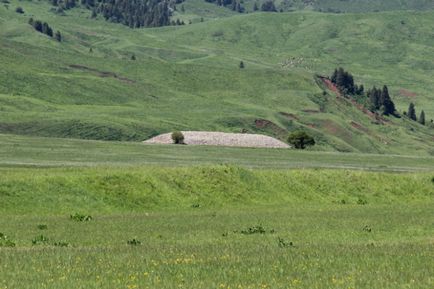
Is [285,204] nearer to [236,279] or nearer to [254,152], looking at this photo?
[236,279]

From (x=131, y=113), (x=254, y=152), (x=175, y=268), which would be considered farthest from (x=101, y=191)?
(x=131, y=113)

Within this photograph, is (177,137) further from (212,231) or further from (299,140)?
(212,231)

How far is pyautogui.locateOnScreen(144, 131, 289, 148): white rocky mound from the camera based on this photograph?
159750mm

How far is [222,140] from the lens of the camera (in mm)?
161250

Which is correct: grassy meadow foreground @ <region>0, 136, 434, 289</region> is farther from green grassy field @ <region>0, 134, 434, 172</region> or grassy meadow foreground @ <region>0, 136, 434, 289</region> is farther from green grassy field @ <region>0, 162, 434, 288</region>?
green grassy field @ <region>0, 134, 434, 172</region>

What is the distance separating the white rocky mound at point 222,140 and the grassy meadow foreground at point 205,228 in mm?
52575

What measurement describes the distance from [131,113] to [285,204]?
134m

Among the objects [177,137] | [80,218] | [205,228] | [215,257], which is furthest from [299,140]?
[215,257]

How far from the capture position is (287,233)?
4022 centimetres

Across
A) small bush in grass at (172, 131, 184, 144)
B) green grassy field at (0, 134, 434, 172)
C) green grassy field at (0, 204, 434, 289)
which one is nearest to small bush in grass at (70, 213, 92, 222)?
green grassy field at (0, 204, 434, 289)

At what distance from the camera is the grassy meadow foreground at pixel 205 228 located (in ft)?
72.7

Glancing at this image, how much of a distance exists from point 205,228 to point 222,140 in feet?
390

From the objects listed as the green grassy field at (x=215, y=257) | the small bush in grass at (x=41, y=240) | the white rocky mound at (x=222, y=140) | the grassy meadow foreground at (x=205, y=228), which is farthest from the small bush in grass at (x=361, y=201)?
the white rocky mound at (x=222, y=140)

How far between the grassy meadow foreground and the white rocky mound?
52575 mm
